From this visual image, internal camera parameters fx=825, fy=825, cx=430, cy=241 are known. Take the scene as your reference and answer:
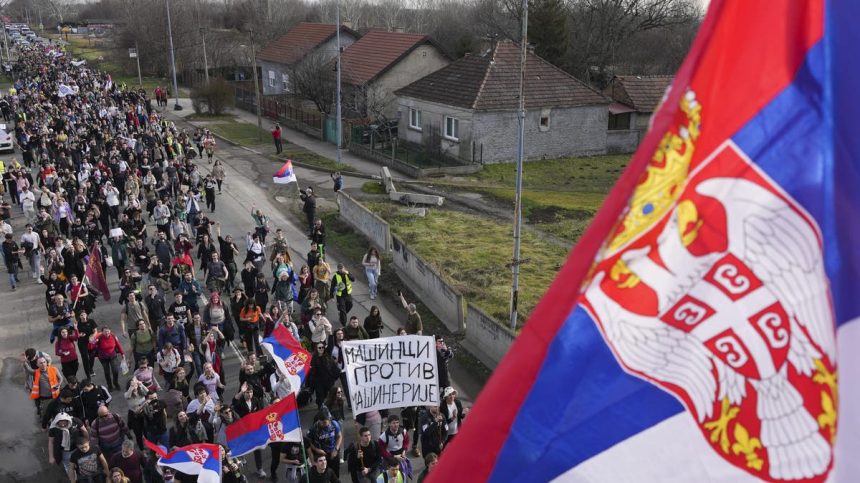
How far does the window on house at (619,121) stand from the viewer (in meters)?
42.5

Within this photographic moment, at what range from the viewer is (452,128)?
3694 cm

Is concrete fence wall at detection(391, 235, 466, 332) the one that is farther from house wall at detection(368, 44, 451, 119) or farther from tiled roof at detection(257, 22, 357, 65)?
tiled roof at detection(257, 22, 357, 65)

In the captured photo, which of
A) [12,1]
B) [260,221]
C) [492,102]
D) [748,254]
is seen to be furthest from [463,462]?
[12,1]

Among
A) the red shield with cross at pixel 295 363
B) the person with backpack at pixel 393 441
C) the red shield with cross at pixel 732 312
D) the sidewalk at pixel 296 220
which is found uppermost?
the red shield with cross at pixel 732 312

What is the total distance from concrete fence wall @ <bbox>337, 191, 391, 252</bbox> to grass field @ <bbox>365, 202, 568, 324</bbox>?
0.86 m

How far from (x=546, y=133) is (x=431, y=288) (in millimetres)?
20481

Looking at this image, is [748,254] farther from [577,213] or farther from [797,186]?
[577,213]

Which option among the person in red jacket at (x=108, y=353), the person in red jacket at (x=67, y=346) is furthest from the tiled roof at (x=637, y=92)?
the person in red jacket at (x=67, y=346)

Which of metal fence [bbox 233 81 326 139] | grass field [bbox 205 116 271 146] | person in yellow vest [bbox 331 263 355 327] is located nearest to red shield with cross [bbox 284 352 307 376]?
person in yellow vest [bbox 331 263 355 327]

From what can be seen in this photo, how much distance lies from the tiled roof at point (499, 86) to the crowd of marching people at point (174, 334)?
12.4 metres

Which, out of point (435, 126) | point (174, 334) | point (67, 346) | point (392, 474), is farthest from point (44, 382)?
point (435, 126)

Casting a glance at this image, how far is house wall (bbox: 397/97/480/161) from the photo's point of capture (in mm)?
35844

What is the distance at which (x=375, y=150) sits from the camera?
37.5m

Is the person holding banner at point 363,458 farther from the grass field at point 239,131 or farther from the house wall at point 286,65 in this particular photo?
the house wall at point 286,65
